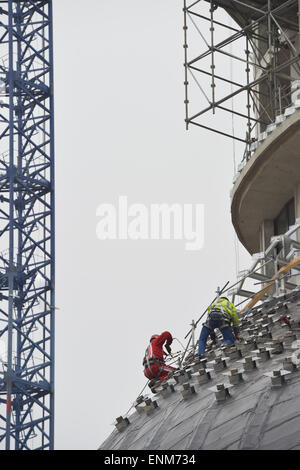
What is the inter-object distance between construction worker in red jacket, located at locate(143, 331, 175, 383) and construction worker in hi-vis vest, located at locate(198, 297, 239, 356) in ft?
4.58

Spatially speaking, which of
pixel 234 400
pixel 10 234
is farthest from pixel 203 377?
pixel 10 234

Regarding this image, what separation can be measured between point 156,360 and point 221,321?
8.62 ft

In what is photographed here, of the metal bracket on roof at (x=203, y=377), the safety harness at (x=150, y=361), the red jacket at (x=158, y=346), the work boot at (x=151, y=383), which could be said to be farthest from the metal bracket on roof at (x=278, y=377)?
the red jacket at (x=158, y=346)

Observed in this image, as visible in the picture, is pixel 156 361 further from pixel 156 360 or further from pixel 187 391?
pixel 187 391

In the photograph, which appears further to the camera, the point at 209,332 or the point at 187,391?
the point at 209,332

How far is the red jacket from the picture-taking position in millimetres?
38812

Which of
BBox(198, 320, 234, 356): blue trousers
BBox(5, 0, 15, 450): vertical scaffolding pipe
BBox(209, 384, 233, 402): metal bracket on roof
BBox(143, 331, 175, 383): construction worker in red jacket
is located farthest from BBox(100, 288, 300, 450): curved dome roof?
BBox(5, 0, 15, 450): vertical scaffolding pipe

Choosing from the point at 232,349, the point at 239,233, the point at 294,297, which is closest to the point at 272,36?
the point at 239,233

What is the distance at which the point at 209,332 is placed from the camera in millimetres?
37906

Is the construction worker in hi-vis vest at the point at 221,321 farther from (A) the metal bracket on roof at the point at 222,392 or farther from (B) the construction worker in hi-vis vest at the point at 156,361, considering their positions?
(A) the metal bracket on roof at the point at 222,392

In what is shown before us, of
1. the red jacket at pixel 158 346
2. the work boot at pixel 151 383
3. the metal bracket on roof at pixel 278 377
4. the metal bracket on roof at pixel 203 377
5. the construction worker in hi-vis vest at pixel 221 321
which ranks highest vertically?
the construction worker in hi-vis vest at pixel 221 321

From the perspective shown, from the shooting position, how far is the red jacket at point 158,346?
1528 inches

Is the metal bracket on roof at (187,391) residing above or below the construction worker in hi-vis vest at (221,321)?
below

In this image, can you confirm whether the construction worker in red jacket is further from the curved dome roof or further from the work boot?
the curved dome roof
